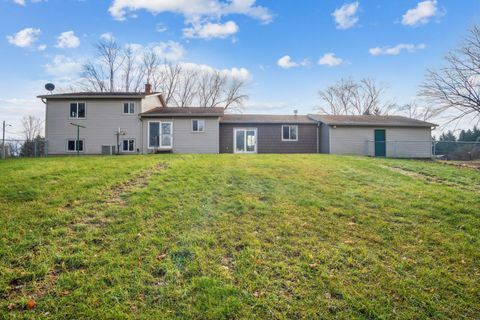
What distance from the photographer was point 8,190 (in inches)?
238

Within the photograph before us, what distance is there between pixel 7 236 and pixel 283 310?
13.9 feet

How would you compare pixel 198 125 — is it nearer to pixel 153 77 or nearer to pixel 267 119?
pixel 267 119

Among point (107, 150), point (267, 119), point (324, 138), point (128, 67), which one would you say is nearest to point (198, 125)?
point (267, 119)

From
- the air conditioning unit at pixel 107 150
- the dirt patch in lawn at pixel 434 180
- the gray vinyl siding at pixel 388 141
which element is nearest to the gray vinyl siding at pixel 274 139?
the gray vinyl siding at pixel 388 141

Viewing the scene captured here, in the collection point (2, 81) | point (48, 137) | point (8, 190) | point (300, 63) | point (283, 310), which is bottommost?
point (283, 310)

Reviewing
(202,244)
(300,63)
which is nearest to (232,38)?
(300,63)

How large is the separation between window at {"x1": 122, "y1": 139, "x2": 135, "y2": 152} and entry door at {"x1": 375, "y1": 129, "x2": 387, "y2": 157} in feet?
56.9

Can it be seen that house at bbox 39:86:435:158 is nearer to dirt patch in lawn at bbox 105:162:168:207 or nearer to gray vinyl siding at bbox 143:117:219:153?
gray vinyl siding at bbox 143:117:219:153

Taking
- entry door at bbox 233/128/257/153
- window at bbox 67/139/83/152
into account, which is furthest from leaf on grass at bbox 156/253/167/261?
window at bbox 67/139/83/152

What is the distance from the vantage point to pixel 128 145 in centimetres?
1856

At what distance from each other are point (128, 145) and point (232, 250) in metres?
16.7

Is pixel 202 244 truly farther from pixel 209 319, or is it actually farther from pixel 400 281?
pixel 400 281

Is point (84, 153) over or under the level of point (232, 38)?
under

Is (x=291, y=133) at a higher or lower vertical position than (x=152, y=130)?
lower
